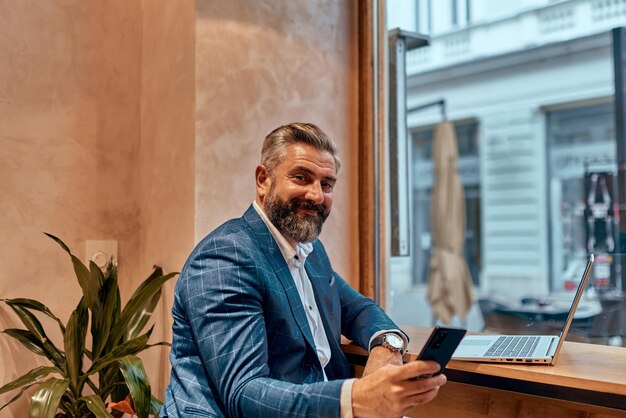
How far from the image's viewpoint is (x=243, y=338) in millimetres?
1525

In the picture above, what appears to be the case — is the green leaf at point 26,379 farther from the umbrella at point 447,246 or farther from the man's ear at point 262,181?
the umbrella at point 447,246

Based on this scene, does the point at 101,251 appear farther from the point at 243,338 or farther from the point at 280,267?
the point at 243,338

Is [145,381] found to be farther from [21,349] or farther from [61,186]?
[61,186]

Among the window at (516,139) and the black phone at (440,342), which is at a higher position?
the window at (516,139)

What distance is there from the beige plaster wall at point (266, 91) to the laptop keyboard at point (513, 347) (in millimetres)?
1058

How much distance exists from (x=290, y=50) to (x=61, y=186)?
113 centimetres

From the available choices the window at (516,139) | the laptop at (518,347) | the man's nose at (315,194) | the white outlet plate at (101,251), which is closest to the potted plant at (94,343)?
the white outlet plate at (101,251)

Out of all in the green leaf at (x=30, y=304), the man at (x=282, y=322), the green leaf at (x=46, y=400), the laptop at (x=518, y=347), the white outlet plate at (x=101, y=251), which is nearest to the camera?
the man at (x=282, y=322)

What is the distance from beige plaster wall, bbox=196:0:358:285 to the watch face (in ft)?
2.92

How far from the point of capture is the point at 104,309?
7.53 ft

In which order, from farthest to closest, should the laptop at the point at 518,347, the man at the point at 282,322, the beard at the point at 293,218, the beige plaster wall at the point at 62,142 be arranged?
the beige plaster wall at the point at 62,142
the beard at the point at 293,218
the laptop at the point at 518,347
the man at the point at 282,322

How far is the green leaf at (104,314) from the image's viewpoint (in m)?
2.27

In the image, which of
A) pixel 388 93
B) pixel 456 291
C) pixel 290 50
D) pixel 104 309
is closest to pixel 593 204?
pixel 456 291

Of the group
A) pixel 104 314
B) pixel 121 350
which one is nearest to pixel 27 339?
pixel 104 314
